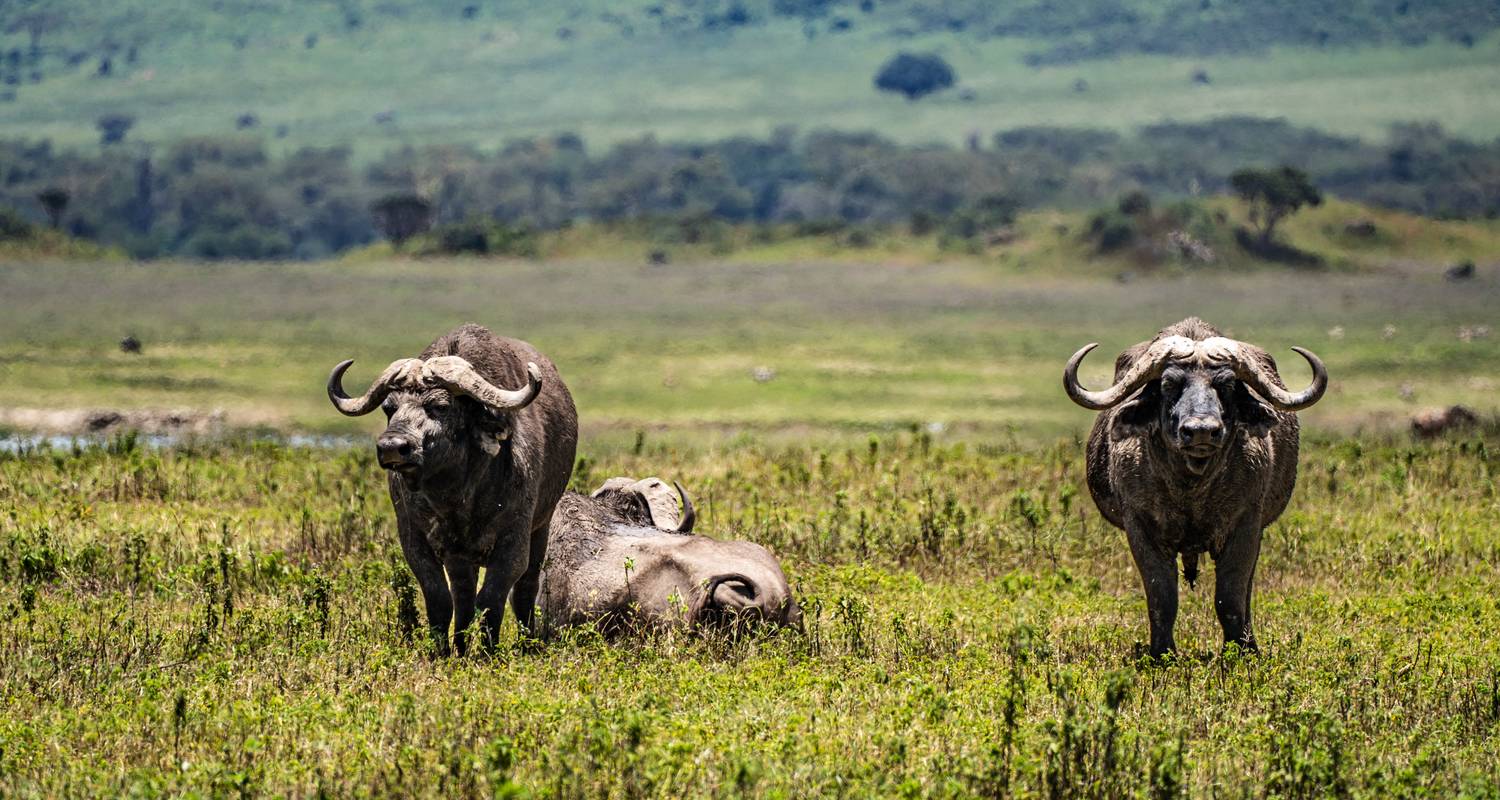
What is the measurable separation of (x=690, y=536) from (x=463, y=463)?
165cm

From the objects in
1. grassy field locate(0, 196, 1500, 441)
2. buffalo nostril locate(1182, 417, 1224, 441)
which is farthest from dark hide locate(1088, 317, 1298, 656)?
grassy field locate(0, 196, 1500, 441)

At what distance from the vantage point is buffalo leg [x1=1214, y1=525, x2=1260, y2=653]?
9734 millimetres

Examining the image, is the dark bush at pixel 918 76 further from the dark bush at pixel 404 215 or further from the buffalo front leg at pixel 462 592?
the buffalo front leg at pixel 462 592

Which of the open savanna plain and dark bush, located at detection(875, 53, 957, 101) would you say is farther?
dark bush, located at detection(875, 53, 957, 101)

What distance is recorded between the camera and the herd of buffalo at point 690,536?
928cm

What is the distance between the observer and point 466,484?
9461 millimetres

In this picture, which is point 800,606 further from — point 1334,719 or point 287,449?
point 287,449

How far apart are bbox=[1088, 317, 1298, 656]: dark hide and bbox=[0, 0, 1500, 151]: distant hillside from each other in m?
103

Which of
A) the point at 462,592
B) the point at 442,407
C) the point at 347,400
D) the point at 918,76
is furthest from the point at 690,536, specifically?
the point at 918,76

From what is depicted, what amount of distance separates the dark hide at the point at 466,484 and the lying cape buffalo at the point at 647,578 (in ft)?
1.30

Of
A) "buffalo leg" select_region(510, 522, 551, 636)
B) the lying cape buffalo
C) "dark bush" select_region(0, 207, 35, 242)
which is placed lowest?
"dark bush" select_region(0, 207, 35, 242)

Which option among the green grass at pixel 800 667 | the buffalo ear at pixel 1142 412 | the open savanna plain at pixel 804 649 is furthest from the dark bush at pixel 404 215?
the buffalo ear at pixel 1142 412

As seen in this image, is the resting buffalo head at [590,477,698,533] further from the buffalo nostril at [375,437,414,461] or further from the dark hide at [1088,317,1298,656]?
the dark hide at [1088,317,1298,656]

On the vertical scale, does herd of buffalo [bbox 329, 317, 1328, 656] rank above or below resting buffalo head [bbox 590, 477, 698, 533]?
above
